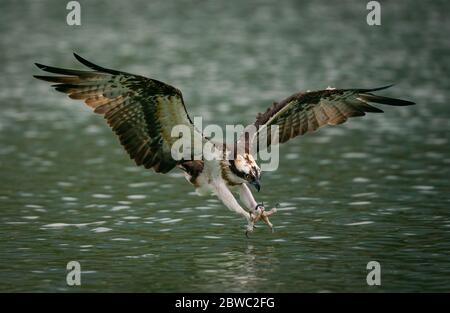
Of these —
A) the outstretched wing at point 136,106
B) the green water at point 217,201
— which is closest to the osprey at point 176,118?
the outstretched wing at point 136,106

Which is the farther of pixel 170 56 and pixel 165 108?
pixel 170 56

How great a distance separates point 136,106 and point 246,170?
1.64 meters

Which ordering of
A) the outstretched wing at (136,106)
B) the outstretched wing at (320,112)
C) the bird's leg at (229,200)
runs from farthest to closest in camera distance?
the outstretched wing at (320,112) → the bird's leg at (229,200) → the outstretched wing at (136,106)

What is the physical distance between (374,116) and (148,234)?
12.1m

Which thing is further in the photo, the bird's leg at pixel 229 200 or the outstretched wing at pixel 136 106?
the bird's leg at pixel 229 200

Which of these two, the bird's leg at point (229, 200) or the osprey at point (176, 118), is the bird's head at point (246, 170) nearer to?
the osprey at point (176, 118)

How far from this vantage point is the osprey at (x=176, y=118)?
1220 centimetres

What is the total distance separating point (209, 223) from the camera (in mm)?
14516

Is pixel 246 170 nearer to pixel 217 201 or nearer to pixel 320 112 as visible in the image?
pixel 320 112

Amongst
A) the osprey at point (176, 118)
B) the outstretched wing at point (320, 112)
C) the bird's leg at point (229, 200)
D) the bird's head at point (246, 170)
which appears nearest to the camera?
the osprey at point (176, 118)

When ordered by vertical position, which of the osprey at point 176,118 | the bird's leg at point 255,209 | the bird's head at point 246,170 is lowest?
the bird's leg at point 255,209

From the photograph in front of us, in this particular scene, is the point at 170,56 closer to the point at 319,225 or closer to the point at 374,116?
the point at 374,116
